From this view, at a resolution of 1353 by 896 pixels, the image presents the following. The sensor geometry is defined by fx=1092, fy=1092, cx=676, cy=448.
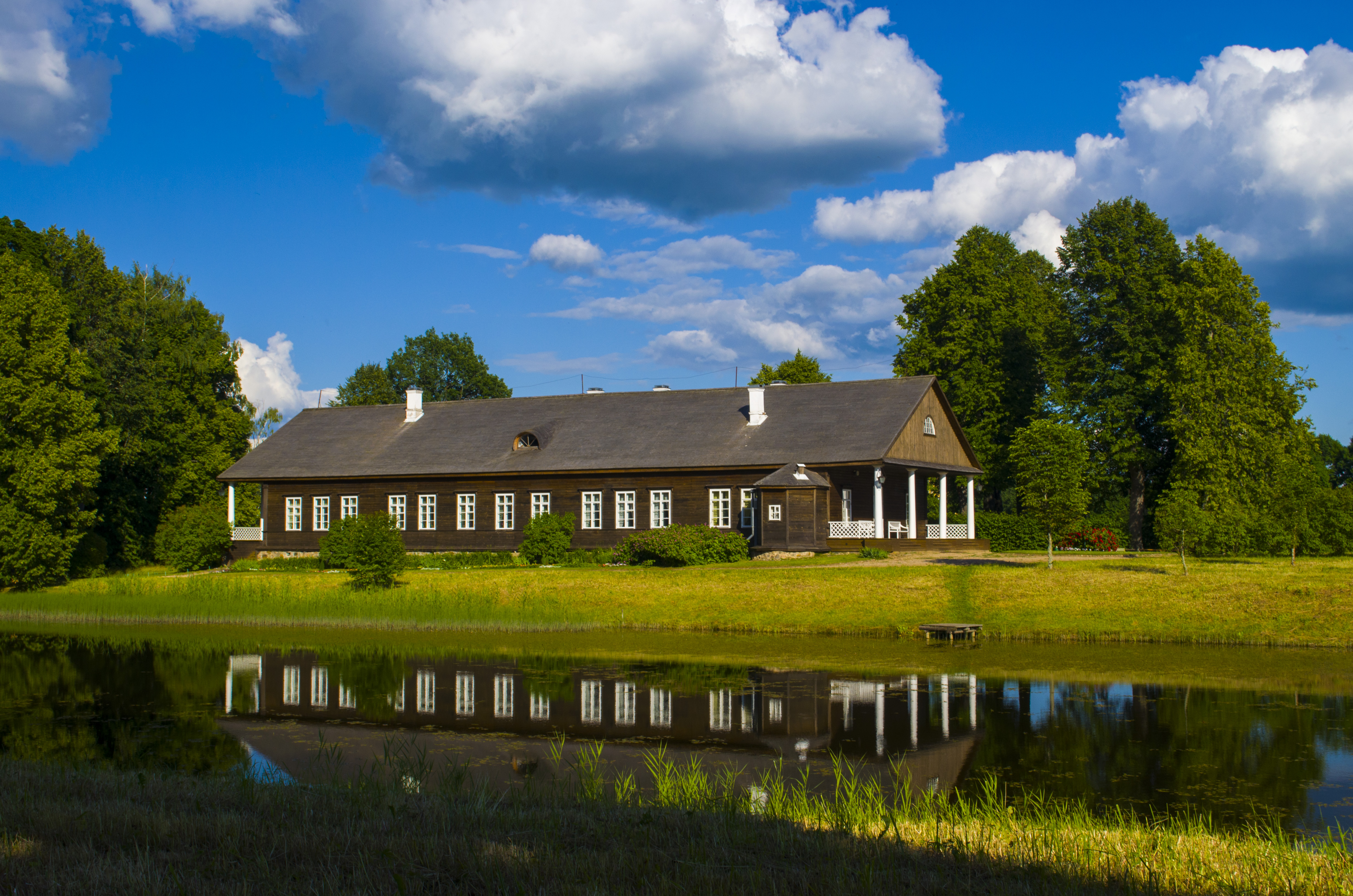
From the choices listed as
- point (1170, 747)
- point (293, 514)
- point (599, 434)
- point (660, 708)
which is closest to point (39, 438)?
point (293, 514)

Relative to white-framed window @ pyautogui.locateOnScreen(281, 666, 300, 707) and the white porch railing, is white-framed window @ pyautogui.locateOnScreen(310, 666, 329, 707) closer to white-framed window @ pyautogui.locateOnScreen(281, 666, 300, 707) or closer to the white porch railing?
white-framed window @ pyautogui.locateOnScreen(281, 666, 300, 707)

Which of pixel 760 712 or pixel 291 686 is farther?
pixel 291 686

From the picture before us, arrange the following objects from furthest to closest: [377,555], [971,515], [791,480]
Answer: [971,515], [791,480], [377,555]

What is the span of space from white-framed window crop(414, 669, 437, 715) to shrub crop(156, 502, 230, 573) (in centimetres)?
2324

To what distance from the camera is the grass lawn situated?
21.2 meters

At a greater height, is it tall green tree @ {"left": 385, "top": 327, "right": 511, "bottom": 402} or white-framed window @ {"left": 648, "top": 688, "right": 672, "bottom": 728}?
tall green tree @ {"left": 385, "top": 327, "right": 511, "bottom": 402}

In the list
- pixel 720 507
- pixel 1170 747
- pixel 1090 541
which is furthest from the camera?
pixel 1090 541

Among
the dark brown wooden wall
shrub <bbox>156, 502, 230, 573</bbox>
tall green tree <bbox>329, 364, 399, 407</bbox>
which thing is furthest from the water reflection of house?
tall green tree <bbox>329, 364, 399, 407</bbox>

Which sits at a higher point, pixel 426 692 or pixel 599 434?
pixel 599 434

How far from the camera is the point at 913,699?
1527cm

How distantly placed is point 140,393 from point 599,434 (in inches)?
770

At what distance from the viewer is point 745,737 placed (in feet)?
42.7

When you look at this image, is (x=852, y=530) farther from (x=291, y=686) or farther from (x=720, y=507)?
(x=291, y=686)

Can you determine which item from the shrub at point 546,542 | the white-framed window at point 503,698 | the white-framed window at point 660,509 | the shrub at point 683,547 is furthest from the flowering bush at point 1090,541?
the white-framed window at point 503,698
